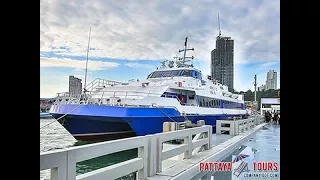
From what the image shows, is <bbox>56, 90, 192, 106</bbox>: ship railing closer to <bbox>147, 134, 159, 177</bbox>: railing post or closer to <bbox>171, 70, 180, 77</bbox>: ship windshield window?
<bbox>171, 70, 180, 77</bbox>: ship windshield window

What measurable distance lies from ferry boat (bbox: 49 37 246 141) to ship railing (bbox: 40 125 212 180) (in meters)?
4.60

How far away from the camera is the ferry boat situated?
8.55 m

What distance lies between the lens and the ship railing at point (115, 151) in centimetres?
183

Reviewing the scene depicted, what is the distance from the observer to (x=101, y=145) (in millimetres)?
2377

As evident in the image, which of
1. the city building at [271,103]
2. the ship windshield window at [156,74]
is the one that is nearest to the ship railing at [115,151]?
the city building at [271,103]

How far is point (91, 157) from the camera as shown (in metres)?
2.25

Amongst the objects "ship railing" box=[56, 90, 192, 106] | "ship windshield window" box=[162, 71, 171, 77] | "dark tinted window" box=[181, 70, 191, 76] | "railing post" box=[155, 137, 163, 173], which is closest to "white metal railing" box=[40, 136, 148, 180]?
"railing post" box=[155, 137, 163, 173]

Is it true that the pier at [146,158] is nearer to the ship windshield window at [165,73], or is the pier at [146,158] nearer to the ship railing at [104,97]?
the ship railing at [104,97]

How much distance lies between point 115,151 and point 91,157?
34 centimetres

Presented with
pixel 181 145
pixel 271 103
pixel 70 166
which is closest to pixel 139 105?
pixel 271 103
